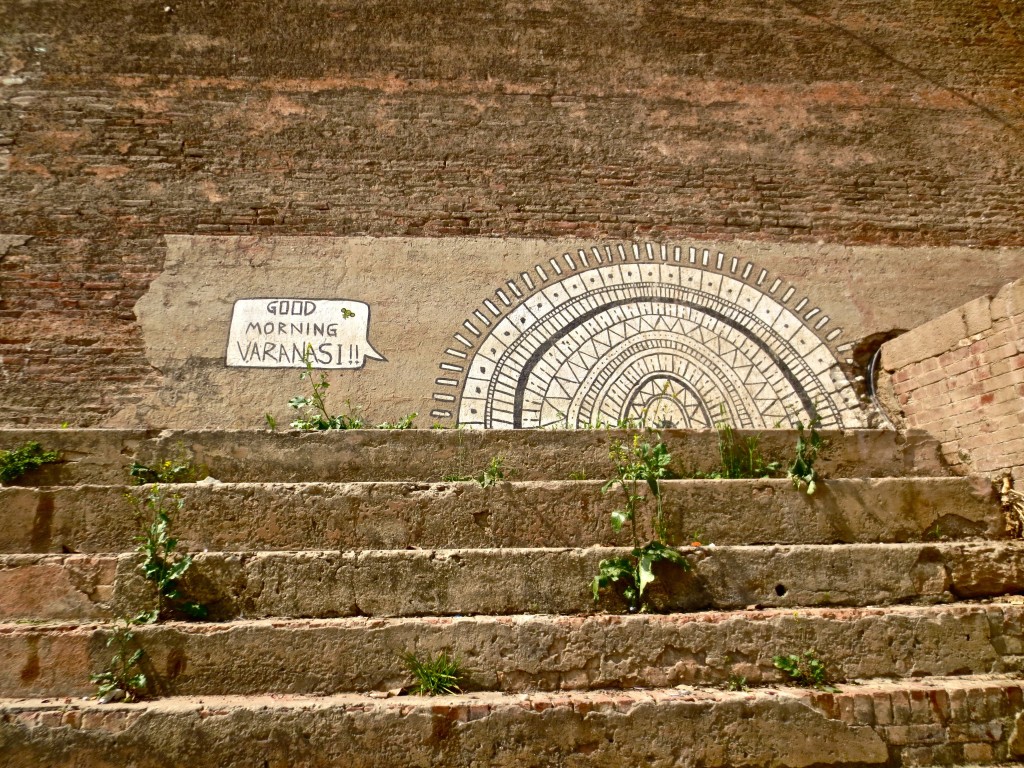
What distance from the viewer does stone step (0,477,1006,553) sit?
3.06 metres

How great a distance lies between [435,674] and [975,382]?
339cm

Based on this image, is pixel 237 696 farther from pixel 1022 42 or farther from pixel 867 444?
pixel 1022 42

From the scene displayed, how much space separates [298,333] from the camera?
5430mm

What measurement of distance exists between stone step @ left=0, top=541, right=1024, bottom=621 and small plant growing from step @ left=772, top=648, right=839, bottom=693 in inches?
9.4

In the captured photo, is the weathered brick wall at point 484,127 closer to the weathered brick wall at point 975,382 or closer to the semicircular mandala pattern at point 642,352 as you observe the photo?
the semicircular mandala pattern at point 642,352

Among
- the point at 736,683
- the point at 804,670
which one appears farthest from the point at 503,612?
the point at 804,670

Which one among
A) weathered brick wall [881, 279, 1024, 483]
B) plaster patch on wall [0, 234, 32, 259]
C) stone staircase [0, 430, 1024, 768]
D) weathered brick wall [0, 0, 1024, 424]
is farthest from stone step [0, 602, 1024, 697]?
plaster patch on wall [0, 234, 32, 259]

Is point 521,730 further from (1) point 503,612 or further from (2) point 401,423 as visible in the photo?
(2) point 401,423

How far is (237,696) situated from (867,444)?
2.83 metres

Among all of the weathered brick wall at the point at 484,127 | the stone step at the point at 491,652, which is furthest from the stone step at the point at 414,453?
the weathered brick wall at the point at 484,127

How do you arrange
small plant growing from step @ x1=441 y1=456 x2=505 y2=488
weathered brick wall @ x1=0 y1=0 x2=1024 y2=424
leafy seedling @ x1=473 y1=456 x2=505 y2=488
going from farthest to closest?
weathered brick wall @ x1=0 y1=0 x2=1024 y2=424 → small plant growing from step @ x1=441 y1=456 x2=505 y2=488 → leafy seedling @ x1=473 y1=456 x2=505 y2=488

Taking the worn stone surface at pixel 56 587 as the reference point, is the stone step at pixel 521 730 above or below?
below

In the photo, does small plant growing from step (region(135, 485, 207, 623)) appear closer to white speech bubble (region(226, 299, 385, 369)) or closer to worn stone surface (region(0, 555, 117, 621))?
worn stone surface (region(0, 555, 117, 621))

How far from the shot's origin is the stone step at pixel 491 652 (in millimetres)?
2635
